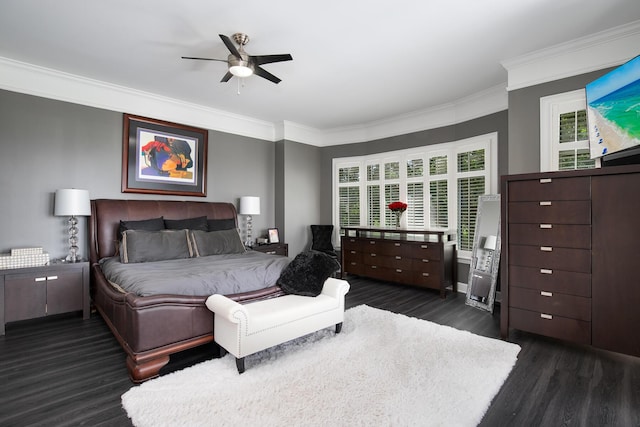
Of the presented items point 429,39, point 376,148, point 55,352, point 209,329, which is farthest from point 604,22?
point 55,352

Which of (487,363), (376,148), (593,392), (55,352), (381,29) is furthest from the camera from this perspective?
(376,148)

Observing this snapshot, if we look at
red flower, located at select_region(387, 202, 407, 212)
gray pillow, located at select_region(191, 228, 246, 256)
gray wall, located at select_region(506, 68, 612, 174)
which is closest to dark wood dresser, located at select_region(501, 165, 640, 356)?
gray wall, located at select_region(506, 68, 612, 174)

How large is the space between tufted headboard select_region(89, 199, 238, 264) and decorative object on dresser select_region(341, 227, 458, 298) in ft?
9.24

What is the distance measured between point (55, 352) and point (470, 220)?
5271 mm

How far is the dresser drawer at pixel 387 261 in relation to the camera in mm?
4960

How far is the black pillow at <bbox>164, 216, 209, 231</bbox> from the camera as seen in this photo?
432cm

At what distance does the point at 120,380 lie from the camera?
2.28m

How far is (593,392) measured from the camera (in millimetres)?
2145

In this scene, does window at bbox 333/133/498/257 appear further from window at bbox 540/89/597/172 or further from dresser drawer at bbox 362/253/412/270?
window at bbox 540/89/597/172

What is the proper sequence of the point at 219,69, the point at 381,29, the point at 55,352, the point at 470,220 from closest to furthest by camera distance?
the point at 55,352
the point at 381,29
the point at 219,69
the point at 470,220

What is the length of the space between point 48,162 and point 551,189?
5.64 metres

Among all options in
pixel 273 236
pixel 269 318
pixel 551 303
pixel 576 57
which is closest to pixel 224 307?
pixel 269 318

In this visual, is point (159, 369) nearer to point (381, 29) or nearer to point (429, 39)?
point (381, 29)

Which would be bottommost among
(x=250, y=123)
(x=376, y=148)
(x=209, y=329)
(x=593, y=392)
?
(x=593, y=392)
